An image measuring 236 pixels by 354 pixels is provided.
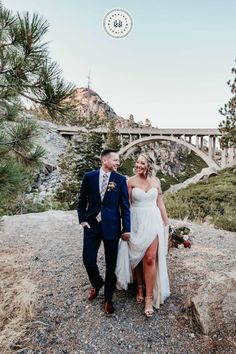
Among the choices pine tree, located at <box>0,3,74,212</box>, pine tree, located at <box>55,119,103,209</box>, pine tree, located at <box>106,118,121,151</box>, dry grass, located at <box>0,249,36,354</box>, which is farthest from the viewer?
pine tree, located at <box>106,118,121,151</box>

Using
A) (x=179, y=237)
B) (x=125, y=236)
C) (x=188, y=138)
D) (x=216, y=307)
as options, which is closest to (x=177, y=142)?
(x=188, y=138)

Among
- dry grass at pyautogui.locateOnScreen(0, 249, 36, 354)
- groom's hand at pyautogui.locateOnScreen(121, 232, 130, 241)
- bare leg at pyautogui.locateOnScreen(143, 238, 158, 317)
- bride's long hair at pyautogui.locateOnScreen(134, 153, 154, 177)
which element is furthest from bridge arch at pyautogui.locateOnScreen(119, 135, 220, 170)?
groom's hand at pyautogui.locateOnScreen(121, 232, 130, 241)

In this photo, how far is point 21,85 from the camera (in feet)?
7.95

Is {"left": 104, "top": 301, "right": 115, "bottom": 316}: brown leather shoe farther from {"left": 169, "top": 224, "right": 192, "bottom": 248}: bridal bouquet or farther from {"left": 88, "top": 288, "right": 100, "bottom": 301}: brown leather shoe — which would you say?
{"left": 169, "top": 224, "right": 192, "bottom": 248}: bridal bouquet

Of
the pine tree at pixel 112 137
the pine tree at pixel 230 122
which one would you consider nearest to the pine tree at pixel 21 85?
the pine tree at pixel 230 122

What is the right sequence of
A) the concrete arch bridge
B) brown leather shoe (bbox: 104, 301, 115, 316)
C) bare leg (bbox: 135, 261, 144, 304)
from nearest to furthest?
brown leather shoe (bbox: 104, 301, 115, 316) < bare leg (bbox: 135, 261, 144, 304) < the concrete arch bridge

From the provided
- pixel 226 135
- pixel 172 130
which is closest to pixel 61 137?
pixel 172 130

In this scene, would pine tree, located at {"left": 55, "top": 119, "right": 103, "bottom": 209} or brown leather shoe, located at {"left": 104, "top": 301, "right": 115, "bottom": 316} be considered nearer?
brown leather shoe, located at {"left": 104, "top": 301, "right": 115, "bottom": 316}

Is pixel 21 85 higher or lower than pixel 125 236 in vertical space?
higher

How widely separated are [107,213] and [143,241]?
44cm

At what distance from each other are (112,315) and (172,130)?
23772mm

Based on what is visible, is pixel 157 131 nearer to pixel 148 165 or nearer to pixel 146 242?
pixel 148 165

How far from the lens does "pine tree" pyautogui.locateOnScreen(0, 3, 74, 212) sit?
90.6 inches

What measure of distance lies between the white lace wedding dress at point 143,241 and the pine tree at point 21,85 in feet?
3.42
